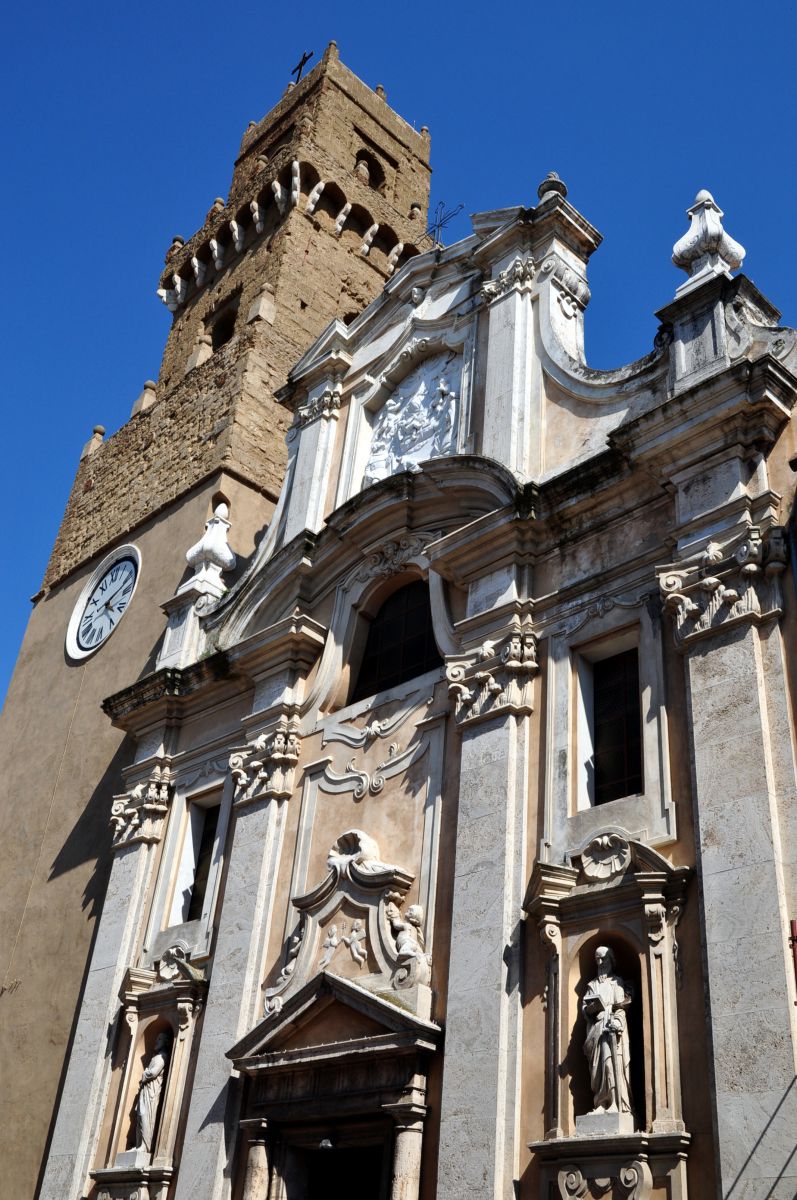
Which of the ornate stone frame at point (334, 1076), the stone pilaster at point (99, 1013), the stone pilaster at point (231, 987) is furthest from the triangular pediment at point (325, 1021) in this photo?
the stone pilaster at point (99, 1013)

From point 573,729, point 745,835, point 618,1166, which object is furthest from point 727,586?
point 618,1166

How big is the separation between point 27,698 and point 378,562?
8864 mm

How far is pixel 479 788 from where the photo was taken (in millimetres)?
10805

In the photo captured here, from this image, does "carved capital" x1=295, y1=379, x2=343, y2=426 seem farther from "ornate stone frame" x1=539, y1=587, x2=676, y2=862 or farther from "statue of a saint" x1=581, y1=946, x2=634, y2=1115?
"statue of a saint" x1=581, y1=946, x2=634, y2=1115

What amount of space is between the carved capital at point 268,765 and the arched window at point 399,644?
858mm

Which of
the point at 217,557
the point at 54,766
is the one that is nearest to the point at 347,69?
the point at 217,557

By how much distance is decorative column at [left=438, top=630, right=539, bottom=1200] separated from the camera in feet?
30.1

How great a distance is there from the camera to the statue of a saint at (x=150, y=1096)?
12562mm

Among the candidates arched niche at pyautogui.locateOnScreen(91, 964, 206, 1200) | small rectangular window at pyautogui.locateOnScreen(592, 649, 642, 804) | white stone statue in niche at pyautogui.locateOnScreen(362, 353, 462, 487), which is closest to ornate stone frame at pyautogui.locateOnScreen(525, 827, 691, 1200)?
small rectangular window at pyautogui.locateOnScreen(592, 649, 642, 804)

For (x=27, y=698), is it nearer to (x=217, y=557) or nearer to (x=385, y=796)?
(x=217, y=557)

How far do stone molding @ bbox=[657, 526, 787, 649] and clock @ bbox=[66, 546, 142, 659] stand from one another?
1120 centimetres

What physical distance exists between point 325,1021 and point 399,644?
3977 millimetres

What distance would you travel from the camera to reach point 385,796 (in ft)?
39.7

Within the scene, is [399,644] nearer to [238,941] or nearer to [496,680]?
[496,680]
